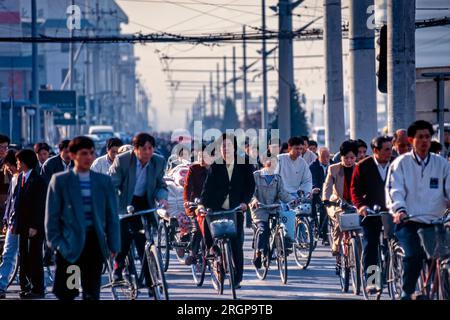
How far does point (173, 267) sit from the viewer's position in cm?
1981

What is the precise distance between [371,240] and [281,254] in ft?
9.89

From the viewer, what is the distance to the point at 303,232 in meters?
19.2

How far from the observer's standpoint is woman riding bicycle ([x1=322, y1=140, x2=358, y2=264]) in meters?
16.5

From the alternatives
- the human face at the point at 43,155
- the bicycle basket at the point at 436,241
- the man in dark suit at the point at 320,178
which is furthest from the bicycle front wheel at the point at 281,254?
the bicycle basket at the point at 436,241

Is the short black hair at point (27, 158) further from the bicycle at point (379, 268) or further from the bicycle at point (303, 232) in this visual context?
the bicycle at point (303, 232)

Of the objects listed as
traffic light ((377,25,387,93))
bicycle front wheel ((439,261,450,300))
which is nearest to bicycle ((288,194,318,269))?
traffic light ((377,25,387,93))

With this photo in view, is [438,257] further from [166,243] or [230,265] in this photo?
[166,243]

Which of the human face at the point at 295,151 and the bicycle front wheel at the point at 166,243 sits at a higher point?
the human face at the point at 295,151

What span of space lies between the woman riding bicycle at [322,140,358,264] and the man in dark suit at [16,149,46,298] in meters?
3.49

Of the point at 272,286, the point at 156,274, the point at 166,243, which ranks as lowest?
the point at 272,286

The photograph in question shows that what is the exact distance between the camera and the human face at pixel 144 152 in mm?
14359

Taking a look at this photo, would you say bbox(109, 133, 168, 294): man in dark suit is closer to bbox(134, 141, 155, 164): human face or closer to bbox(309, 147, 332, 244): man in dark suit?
bbox(134, 141, 155, 164): human face

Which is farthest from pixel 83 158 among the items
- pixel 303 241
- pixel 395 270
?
pixel 303 241

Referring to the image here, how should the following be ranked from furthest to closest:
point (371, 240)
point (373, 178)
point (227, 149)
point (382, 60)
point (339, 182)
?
1. point (382, 60)
2. point (339, 182)
3. point (227, 149)
4. point (371, 240)
5. point (373, 178)
